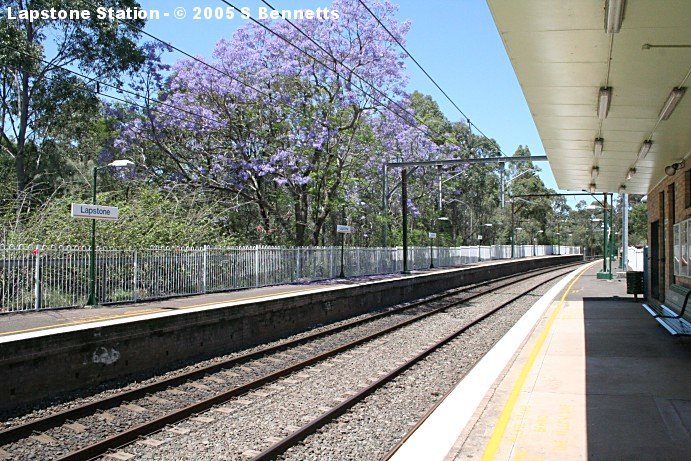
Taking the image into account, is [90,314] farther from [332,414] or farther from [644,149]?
[644,149]

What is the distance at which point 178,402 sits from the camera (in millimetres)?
8430

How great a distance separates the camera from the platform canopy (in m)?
5.70

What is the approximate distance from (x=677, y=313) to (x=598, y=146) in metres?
4.20

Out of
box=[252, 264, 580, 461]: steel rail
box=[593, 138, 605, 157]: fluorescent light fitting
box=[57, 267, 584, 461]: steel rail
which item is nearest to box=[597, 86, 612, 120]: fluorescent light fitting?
box=[593, 138, 605, 157]: fluorescent light fitting

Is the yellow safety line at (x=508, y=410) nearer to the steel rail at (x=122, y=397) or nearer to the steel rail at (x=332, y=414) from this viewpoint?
the steel rail at (x=332, y=414)

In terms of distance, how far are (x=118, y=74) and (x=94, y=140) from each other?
10.2 meters

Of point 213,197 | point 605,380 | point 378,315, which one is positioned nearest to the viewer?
point 605,380

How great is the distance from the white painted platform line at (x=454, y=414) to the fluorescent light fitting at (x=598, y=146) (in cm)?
417

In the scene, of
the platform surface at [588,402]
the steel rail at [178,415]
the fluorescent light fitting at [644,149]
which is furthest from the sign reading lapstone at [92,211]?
the fluorescent light fitting at [644,149]

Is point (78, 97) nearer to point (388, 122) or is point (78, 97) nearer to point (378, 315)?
point (388, 122)

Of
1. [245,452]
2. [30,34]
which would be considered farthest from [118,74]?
A: [245,452]

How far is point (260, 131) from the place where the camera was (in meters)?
25.8

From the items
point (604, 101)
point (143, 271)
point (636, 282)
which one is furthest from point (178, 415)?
point (636, 282)

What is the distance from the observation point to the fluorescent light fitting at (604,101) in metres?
8.13
